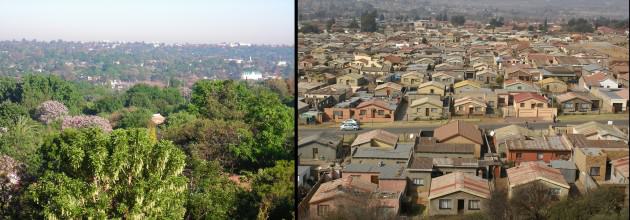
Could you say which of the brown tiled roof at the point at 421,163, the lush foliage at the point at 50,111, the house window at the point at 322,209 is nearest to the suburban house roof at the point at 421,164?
the brown tiled roof at the point at 421,163

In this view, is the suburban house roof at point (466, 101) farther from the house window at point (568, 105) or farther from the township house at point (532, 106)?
the house window at point (568, 105)

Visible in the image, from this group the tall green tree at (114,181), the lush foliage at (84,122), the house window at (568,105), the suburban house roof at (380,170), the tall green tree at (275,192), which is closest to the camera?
the house window at (568,105)

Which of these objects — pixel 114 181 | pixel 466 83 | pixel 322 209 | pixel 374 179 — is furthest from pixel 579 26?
pixel 114 181

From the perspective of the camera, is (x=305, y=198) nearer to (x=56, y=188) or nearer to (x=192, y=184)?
(x=56, y=188)

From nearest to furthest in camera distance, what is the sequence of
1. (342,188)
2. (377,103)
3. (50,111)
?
(342,188)
(377,103)
(50,111)

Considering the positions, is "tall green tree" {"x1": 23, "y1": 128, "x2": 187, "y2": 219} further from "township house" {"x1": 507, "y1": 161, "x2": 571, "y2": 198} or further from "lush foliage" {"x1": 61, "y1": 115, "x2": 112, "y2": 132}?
"lush foliage" {"x1": 61, "y1": 115, "x2": 112, "y2": 132}

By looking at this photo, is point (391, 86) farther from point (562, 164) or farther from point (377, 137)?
point (562, 164)

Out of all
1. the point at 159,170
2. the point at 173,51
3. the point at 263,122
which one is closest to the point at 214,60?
the point at 173,51
